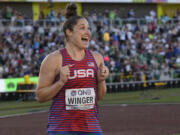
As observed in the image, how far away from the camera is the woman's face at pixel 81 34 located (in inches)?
187

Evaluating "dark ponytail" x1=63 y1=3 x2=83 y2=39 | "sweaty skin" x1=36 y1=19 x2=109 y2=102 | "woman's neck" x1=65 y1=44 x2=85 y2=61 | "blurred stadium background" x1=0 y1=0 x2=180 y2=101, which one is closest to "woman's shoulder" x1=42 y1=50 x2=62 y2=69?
"sweaty skin" x1=36 y1=19 x2=109 y2=102

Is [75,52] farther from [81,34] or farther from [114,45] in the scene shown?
[114,45]

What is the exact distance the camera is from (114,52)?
2686cm

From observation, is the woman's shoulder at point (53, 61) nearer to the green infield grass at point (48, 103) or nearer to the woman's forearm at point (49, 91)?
the woman's forearm at point (49, 91)

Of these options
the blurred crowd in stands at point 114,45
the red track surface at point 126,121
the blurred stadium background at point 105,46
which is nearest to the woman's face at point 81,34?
the red track surface at point 126,121

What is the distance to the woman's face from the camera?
4.76 meters

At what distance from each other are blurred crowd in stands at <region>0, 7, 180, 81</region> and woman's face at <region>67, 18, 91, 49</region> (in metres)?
18.7

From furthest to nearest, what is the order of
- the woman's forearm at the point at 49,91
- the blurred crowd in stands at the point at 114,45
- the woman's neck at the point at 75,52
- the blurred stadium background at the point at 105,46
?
the blurred crowd in stands at the point at 114,45 → the blurred stadium background at the point at 105,46 → the woman's neck at the point at 75,52 → the woman's forearm at the point at 49,91

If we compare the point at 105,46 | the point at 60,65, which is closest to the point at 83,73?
the point at 60,65

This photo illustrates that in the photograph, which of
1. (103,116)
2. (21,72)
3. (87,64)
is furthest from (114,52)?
(87,64)

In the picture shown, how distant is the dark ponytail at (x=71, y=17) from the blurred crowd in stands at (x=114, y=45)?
18561 mm

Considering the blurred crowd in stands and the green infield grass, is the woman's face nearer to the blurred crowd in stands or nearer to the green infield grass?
the green infield grass

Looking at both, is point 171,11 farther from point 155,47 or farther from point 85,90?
point 85,90

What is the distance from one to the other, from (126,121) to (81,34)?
8565 mm
